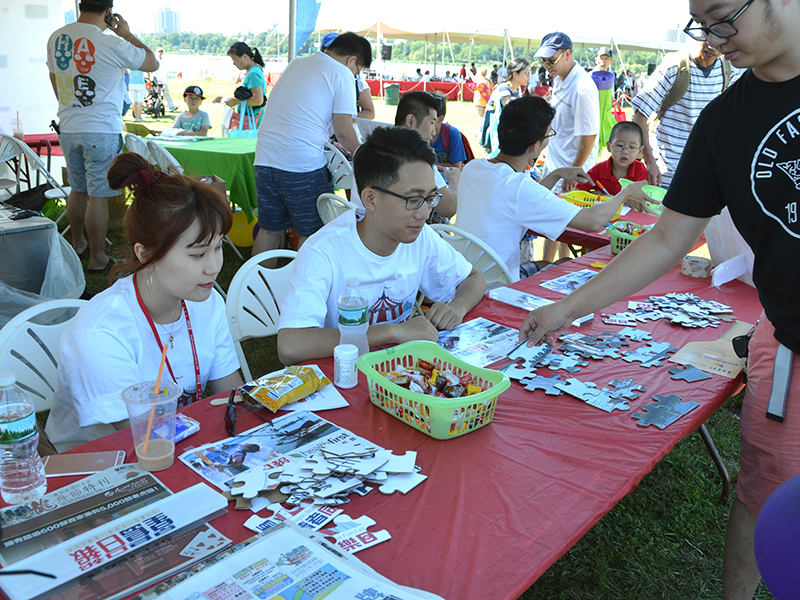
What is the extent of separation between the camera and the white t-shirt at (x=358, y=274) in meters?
2.06

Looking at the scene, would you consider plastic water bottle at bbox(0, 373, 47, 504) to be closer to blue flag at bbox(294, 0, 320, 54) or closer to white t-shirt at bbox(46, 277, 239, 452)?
white t-shirt at bbox(46, 277, 239, 452)

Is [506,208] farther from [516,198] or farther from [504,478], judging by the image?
[504,478]

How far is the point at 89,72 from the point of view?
15.3 ft

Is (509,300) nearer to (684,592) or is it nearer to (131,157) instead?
(684,592)

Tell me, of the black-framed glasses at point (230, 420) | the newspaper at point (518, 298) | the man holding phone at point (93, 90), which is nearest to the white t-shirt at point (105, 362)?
the black-framed glasses at point (230, 420)

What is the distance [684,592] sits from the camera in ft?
7.45

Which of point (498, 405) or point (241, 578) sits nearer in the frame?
point (241, 578)

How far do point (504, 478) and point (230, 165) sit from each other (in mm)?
4695

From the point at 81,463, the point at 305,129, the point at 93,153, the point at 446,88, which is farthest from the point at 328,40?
the point at 446,88

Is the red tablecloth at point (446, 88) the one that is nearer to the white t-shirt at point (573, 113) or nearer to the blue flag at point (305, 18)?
the blue flag at point (305, 18)

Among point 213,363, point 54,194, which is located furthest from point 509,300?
point 54,194

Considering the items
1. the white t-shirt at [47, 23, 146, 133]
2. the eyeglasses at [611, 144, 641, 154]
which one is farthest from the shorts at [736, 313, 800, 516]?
the white t-shirt at [47, 23, 146, 133]

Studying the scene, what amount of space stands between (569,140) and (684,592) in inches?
153

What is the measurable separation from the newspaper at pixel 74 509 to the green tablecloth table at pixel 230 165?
431 cm
